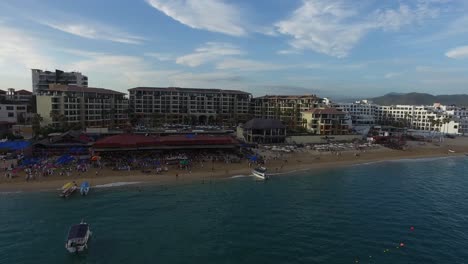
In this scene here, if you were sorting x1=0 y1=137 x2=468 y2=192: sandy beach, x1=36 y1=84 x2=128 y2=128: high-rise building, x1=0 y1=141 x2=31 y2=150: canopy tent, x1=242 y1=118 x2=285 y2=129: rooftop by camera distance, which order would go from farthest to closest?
1. x1=36 y1=84 x2=128 y2=128: high-rise building
2. x1=242 y1=118 x2=285 y2=129: rooftop
3. x1=0 y1=141 x2=31 y2=150: canopy tent
4. x1=0 y1=137 x2=468 y2=192: sandy beach

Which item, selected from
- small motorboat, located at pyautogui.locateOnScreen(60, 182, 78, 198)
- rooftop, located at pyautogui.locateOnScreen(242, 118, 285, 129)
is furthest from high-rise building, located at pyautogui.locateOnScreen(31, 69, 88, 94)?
small motorboat, located at pyautogui.locateOnScreen(60, 182, 78, 198)

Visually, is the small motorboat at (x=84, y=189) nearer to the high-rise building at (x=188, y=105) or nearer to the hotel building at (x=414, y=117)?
the high-rise building at (x=188, y=105)

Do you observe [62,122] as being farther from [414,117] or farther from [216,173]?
[414,117]

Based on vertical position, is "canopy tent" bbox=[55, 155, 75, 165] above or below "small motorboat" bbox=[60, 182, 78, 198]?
above

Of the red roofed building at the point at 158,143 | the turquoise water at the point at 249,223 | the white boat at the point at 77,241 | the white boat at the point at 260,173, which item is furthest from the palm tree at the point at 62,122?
the white boat at the point at 77,241

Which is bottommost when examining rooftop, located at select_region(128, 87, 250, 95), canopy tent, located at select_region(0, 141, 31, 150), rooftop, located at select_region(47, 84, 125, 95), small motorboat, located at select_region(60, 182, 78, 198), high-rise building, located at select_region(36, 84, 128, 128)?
small motorboat, located at select_region(60, 182, 78, 198)

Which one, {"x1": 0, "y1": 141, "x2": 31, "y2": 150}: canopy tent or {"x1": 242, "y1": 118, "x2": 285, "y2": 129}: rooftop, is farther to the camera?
{"x1": 242, "y1": 118, "x2": 285, "y2": 129}: rooftop

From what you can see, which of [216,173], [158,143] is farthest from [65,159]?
[216,173]

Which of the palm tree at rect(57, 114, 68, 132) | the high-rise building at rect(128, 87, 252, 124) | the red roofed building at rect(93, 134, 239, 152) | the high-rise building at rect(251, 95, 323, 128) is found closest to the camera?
the red roofed building at rect(93, 134, 239, 152)

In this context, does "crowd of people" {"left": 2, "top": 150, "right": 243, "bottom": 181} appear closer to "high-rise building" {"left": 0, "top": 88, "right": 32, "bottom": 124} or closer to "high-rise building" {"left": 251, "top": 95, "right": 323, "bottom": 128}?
"high-rise building" {"left": 0, "top": 88, "right": 32, "bottom": 124}
